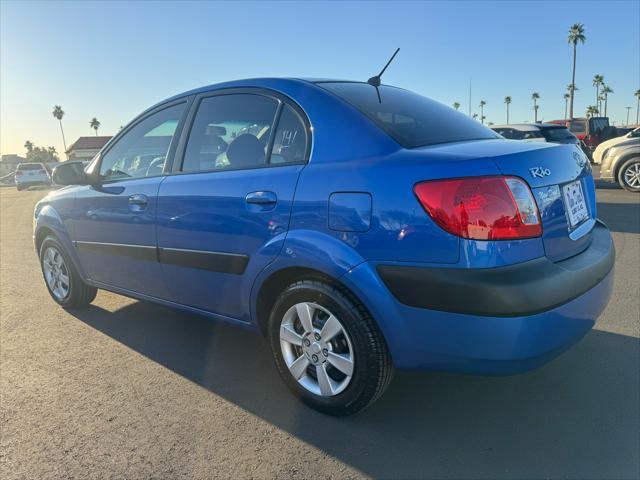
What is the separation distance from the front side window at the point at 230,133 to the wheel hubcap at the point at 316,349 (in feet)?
2.84

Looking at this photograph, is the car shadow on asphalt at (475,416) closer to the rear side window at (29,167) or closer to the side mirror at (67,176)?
the side mirror at (67,176)

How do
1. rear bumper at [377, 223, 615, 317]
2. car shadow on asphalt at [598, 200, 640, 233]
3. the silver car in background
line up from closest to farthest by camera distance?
rear bumper at [377, 223, 615, 317] → car shadow on asphalt at [598, 200, 640, 233] → the silver car in background

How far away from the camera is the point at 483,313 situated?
1934 millimetres

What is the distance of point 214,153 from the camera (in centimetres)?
306

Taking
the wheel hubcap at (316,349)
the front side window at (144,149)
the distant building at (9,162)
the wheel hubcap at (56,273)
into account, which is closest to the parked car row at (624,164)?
the front side window at (144,149)

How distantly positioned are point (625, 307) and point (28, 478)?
13.5 feet

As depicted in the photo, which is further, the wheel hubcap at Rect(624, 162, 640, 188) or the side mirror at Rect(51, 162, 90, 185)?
the wheel hubcap at Rect(624, 162, 640, 188)

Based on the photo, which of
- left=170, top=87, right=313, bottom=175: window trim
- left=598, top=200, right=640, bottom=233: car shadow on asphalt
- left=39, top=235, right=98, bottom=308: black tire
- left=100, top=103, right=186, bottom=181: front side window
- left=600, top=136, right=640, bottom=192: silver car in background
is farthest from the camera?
left=600, top=136, right=640, bottom=192: silver car in background

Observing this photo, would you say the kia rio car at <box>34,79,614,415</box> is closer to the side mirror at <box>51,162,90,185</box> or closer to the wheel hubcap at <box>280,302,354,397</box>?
the wheel hubcap at <box>280,302,354,397</box>

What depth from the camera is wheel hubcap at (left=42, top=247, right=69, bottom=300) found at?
4395mm

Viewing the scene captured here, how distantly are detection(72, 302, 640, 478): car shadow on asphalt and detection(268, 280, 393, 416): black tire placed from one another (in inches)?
5.1

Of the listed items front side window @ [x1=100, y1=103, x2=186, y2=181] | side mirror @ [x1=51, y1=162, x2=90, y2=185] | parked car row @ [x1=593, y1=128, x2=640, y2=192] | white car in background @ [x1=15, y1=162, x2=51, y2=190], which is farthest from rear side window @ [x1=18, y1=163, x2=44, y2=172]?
front side window @ [x1=100, y1=103, x2=186, y2=181]

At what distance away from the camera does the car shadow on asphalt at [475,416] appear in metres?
2.14

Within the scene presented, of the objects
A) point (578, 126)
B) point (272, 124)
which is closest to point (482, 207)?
point (272, 124)
